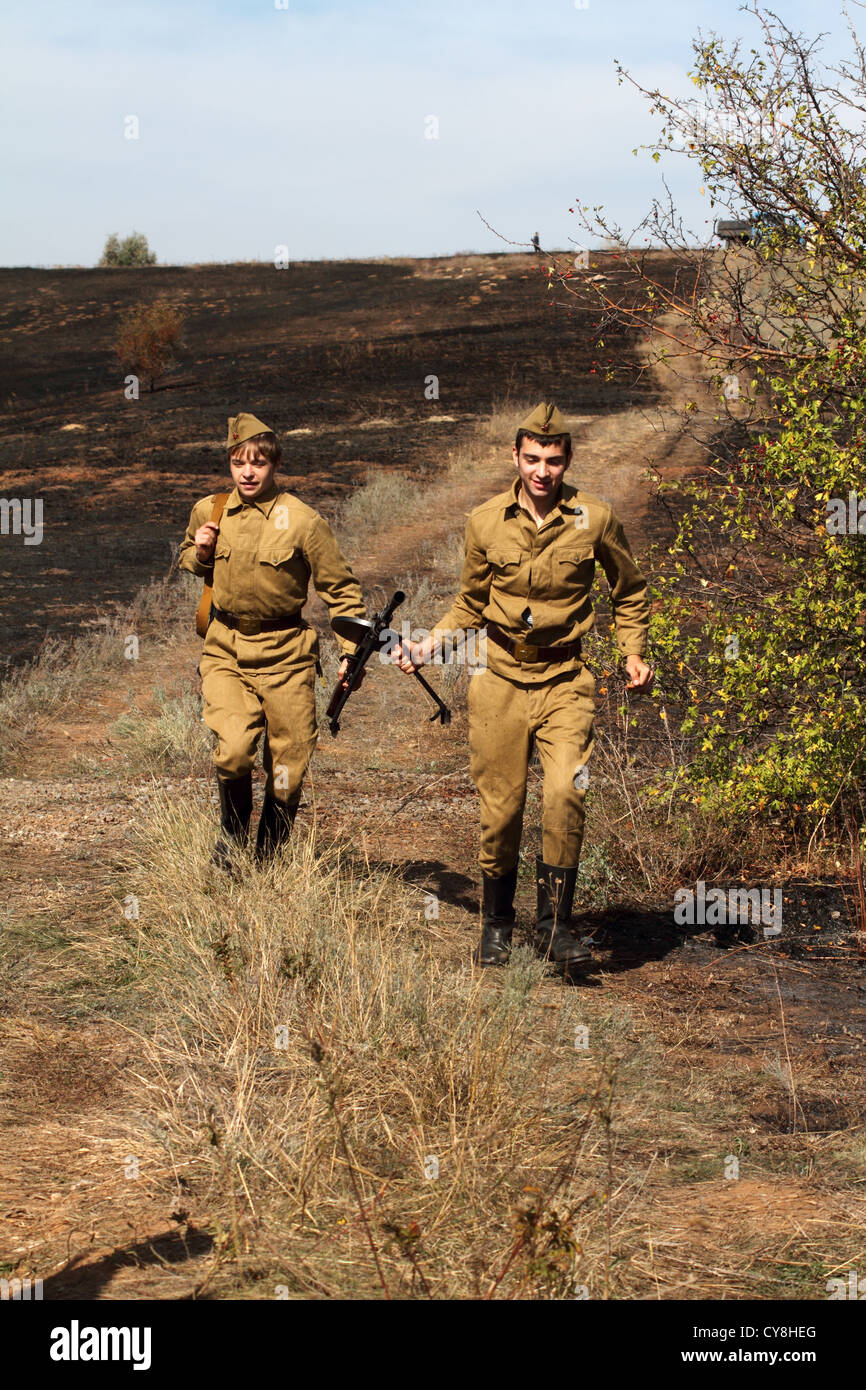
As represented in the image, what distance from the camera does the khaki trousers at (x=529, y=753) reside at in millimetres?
4887

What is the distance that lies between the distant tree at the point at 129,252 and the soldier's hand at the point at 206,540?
59155mm

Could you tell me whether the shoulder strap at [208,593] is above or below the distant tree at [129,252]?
below

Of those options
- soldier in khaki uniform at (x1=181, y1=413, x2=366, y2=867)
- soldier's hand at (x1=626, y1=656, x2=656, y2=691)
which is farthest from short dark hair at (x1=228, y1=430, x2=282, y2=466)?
soldier's hand at (x1=626, y1=656, x2=656, y2=691)

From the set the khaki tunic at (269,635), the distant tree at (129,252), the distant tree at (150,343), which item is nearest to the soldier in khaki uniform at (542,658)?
the khaki tunic at (269,635)

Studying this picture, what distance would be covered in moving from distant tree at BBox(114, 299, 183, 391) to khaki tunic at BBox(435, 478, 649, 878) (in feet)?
101

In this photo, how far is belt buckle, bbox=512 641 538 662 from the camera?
16.2ft

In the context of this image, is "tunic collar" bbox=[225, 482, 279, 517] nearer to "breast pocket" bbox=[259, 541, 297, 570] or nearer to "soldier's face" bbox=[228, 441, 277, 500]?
"soldier's face" bbox=[228, 441, 277, 500]

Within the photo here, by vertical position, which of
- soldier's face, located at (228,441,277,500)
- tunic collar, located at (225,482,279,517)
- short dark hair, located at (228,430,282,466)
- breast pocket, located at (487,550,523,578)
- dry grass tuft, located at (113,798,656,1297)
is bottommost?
dry grass tuft, located at (113,798,656,1297)

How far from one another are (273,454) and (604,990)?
2.38 meters

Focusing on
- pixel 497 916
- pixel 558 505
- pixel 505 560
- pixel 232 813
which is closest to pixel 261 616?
pixel 232 813

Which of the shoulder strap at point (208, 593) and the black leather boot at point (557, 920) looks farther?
the shoulder strap at point (208, 593)

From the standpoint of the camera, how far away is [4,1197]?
136 inches

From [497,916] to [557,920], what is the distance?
1.01ft

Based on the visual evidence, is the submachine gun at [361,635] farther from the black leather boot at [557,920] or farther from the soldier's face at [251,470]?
the black leather boot at [557,920]
